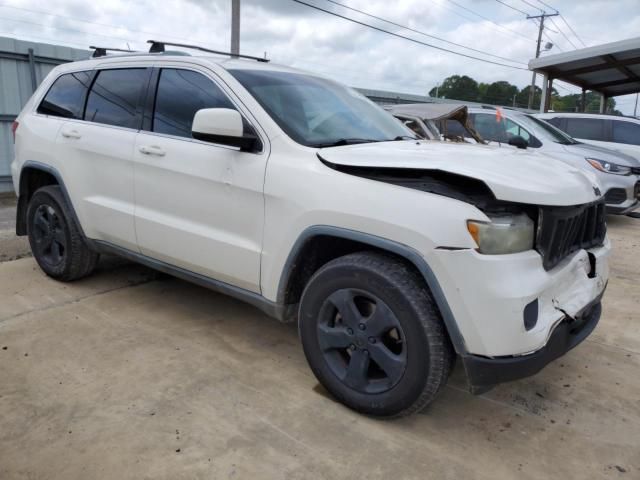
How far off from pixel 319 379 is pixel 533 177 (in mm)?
1493

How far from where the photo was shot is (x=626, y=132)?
10219 millimetres

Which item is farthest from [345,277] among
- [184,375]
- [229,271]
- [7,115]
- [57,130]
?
[7,115]

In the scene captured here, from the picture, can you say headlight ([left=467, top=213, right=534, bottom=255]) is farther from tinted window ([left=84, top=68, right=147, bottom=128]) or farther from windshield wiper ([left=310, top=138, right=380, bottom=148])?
tinted window ([left=84, top=68, right=147, bottom=128])

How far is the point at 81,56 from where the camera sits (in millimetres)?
9570

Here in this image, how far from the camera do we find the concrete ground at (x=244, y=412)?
238 cm

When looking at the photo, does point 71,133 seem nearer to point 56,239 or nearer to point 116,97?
point 116,97

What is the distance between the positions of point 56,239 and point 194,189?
1875 millimetres

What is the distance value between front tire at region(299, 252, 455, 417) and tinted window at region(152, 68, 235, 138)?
136 centimetres

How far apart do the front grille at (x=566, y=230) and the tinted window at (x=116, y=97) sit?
8.86 ft

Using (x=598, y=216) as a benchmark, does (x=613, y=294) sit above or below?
below

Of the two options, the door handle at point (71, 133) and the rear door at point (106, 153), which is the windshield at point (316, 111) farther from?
the door handle at point (71, 133)

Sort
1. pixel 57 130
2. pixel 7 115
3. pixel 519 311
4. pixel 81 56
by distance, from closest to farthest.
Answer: pixel 519 311 < pixel 57 130 < pixel 7 115 < pixel 81 56

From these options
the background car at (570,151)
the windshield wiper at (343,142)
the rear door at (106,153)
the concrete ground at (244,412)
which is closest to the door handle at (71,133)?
the rear door at (106,153)

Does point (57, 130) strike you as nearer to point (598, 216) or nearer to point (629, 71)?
point (598, 216)
